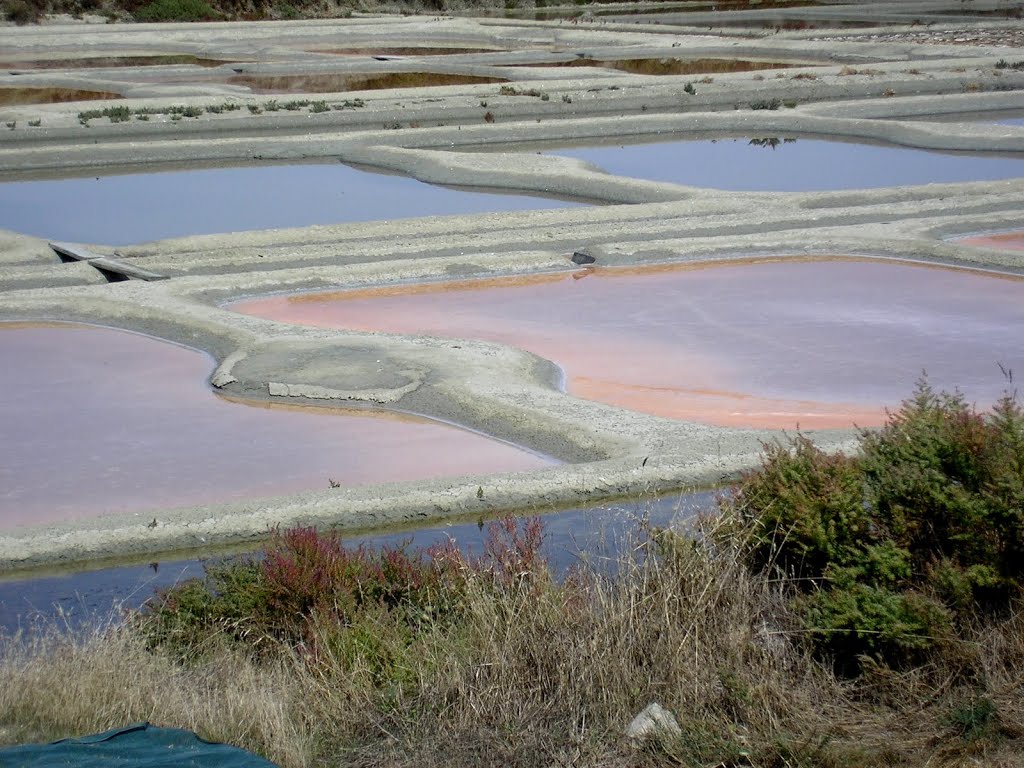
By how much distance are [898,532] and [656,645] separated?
4.44ft

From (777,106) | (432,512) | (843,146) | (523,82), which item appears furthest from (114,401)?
(523,82)

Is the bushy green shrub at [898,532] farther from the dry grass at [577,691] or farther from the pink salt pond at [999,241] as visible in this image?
the pink salt pond at [999,241]

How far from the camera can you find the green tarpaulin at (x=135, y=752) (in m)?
4.41

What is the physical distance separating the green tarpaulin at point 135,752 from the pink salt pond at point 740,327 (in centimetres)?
554

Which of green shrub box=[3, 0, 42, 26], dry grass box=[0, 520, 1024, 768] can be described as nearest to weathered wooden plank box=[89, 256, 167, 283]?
dry grass box=[0, 520, 1024, 768]

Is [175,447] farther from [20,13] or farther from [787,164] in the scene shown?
[20,13]

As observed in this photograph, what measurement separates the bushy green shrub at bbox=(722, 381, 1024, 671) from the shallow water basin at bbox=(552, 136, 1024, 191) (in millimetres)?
13059

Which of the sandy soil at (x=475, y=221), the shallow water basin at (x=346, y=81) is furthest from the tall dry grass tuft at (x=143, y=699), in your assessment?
the shallow water basin at (x=346, y=81)

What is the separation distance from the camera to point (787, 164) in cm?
2092

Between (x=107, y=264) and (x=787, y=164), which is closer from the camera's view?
(x=107, y=264)

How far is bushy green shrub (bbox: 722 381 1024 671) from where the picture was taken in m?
5.29

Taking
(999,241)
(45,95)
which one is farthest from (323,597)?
(45,95)

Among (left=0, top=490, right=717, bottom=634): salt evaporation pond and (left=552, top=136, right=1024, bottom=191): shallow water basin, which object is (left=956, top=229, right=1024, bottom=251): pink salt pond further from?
(left=0, top=490, right=717, bottom=634): salt evaporation pond

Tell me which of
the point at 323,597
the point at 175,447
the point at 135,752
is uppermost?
the point at 135,752
